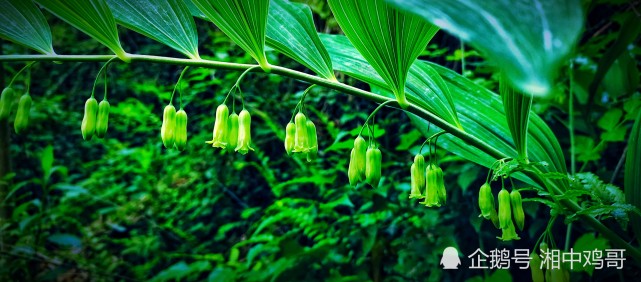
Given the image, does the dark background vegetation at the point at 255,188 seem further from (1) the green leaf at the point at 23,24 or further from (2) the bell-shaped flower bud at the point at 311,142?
(1) the green leaf at the point at 23,24

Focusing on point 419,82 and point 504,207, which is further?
point 419,82

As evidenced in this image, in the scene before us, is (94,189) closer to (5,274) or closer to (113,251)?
(113,251)

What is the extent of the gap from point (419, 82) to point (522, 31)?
53 centimetres

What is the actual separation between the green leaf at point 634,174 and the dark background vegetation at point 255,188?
0.84ft

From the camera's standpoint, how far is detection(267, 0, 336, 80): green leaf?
0.72 m

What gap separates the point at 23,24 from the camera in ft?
2.36

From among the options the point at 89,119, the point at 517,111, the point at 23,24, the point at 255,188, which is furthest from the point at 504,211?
the point at 255,188

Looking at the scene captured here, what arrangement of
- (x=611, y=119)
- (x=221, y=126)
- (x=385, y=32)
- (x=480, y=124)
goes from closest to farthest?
1. (x=385, y=32)
2. (x=221, y=126)
3. (x=480, y=124)
4. (x=611, y=119)

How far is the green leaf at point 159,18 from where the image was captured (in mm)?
723

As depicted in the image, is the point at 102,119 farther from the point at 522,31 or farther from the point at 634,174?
the point at 634,174

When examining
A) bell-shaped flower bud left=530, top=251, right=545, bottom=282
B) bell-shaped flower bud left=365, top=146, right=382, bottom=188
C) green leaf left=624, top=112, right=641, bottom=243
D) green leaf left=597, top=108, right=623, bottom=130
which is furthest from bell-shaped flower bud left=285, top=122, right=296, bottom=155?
green leaf left=597, top=108, right=623, bottom=130

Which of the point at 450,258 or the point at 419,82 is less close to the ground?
the point at 419,82

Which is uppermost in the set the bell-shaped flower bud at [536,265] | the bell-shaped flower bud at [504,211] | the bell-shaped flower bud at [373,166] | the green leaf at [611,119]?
the green leaf at [611,119]

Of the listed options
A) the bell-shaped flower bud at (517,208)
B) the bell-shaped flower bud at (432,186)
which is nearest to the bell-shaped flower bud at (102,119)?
the bell-shaped flower bud at (432,186)
